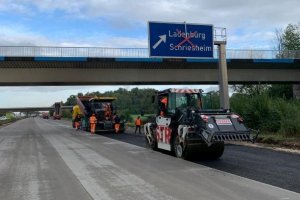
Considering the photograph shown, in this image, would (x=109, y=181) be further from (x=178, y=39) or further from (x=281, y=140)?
(x=178, y=39)

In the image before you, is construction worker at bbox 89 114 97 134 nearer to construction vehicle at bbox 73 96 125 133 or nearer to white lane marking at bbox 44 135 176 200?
construction vehicle at bbox 73 96 125 133

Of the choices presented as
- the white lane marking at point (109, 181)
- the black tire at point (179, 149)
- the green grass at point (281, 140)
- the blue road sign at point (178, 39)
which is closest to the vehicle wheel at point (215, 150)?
the black tire at point (179, 149)

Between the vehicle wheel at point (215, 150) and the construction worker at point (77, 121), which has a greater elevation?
the construction worker at point (77, 121)

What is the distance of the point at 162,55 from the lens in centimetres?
2625

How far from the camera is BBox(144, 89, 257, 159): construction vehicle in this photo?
14.1 metres

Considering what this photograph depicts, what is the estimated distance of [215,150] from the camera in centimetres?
1576

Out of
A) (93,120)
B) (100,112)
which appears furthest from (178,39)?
(100,112)

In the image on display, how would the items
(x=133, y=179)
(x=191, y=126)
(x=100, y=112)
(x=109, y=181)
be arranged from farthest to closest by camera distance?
(x=100, y=112)
(x=191, y=126)
(x=133, y=179)
(x=109, y=181)

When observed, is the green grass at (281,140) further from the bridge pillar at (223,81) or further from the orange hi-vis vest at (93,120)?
the orange hi-vis vest at (93,120)

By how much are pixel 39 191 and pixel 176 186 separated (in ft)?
9.98

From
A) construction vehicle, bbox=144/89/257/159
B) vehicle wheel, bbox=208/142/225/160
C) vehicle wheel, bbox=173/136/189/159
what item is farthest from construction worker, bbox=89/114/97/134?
vehicle wheel, bbox=208/142/225/160

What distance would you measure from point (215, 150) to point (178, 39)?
11799mm

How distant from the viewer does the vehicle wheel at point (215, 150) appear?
1568 cm

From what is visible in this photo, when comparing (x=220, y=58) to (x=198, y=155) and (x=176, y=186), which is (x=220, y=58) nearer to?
A: (x=198, y=155)
